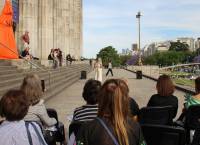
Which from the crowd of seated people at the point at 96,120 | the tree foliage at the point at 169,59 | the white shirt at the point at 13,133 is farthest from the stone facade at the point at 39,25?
the tree foliage at the point at 169,59

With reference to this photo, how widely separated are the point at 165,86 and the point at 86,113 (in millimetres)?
2169

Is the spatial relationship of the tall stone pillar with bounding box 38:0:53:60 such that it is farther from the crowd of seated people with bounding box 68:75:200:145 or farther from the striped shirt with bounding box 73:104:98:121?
the crowd of seated people with bounding box 68:75:200:145

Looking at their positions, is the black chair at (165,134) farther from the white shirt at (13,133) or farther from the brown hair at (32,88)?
the brown hair at (32,88)

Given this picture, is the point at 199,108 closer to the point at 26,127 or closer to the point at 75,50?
the point at 26,127

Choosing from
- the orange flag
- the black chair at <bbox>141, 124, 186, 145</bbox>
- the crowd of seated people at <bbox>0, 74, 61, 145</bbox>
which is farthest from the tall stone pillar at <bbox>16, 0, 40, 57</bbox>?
the crowd of seated people at <bbox>0, 74, 61, 145</bbox>

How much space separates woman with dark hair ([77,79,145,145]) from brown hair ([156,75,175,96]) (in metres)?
3.41

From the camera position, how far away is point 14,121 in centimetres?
467

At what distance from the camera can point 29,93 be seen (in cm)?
638

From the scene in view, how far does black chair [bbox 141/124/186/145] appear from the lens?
546 cm

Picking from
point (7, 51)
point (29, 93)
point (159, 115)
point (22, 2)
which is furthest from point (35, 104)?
point (22, 2)

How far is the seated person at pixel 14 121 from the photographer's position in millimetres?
4613

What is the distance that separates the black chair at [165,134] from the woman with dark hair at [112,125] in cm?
131

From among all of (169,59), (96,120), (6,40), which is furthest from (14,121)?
(169,59)

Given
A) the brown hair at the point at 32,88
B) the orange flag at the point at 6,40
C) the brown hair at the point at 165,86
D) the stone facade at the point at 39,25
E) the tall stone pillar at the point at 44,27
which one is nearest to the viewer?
the brown hair at the point at 32,88
